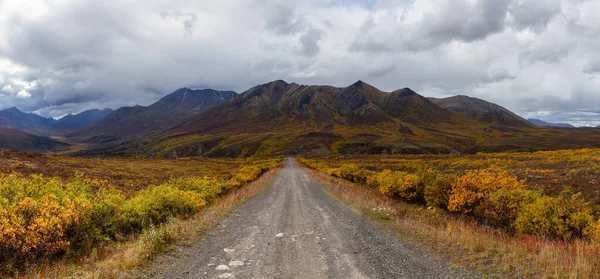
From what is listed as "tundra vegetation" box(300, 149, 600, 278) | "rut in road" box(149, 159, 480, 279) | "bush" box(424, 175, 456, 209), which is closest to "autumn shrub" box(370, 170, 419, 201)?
"tundra vegetation" box(300, 149, 600, 278)

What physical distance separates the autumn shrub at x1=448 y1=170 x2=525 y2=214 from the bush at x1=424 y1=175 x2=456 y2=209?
3.38 ft

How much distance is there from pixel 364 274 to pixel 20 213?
9894 millimetres

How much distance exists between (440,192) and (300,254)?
11527 mm

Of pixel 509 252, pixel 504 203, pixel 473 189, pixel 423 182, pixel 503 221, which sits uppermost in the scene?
pixel 473 189

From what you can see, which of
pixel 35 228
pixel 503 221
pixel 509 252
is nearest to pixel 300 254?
pixel 509 252

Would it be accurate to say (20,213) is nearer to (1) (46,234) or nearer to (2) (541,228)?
(1) (46,234)

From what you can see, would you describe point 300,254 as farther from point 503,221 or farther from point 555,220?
point 503,221

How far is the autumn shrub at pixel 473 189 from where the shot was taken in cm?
1445

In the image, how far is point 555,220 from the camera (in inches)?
403

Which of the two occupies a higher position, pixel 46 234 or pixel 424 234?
pixel 46 234

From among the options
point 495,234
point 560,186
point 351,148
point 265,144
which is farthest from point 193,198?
point 265,144

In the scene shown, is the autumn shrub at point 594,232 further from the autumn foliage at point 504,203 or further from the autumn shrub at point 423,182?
the autumn shrub at point 423,182

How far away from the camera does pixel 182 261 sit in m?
8.90

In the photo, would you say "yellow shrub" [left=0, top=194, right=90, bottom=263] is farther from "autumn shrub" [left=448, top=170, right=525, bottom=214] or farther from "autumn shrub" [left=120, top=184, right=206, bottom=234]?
"autumn shrub" [left=448, top=170, right=525, bottom=214]
